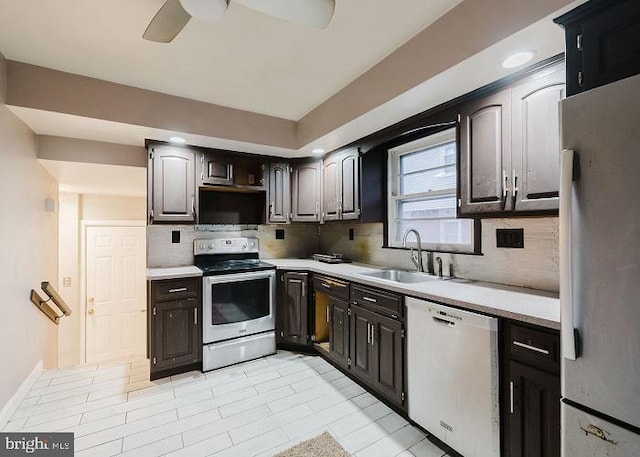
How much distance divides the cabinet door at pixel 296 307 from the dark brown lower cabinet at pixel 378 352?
733mm

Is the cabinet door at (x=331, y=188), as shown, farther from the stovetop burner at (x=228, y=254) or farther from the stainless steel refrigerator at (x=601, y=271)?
the stainless steel refrigerator at (x=601, y=271)

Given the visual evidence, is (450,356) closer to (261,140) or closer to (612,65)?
(612,65)

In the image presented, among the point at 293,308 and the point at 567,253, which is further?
the point at 293,308

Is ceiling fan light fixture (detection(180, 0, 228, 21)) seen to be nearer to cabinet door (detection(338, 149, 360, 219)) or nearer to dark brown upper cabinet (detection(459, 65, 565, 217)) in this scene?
dark brown upper cabinet (detection(459, 65, 565, 217))

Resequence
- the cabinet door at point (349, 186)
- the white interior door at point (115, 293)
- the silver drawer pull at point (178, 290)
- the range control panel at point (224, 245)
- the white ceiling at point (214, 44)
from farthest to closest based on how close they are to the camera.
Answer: the white interior door at point (115, 293), the range control panel at point (224, 245), the cabinet door at point (349, 186), the silver drawer pull at point (178, 290), the white ceiling at point (214, 44)

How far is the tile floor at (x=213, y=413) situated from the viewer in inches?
70.9

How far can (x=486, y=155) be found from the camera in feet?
6.01

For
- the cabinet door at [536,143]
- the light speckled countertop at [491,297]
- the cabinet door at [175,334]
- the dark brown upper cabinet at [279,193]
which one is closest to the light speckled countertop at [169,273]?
the cabinet door at [175,334]

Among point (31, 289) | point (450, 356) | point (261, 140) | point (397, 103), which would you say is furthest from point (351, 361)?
point (31, 289)

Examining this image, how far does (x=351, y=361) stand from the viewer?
8.26ft

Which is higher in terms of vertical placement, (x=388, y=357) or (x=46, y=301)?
(x=46, y=301)

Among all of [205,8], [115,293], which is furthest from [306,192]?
[115,293]

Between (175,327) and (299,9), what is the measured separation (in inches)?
105

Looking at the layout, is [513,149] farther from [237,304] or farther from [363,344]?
[237,304]
